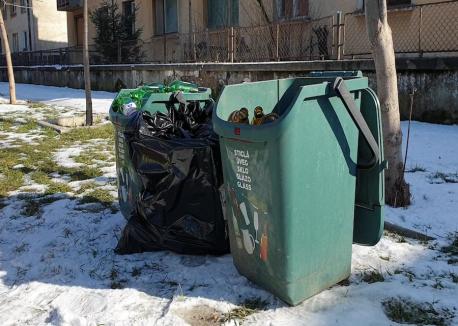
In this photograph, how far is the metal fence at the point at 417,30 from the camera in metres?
9.24

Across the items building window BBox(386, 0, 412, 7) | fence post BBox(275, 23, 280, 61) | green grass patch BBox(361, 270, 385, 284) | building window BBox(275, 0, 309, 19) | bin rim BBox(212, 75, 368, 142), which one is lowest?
green grass patch BBox(361, 270, 385, 284)

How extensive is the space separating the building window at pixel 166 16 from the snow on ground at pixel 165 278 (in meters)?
14.4

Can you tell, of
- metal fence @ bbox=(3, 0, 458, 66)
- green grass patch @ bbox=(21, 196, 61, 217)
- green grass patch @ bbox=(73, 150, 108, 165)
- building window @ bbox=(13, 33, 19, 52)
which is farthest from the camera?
building window @ bbox=(13, 33, 19, 52)

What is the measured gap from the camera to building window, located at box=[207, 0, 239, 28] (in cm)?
1530

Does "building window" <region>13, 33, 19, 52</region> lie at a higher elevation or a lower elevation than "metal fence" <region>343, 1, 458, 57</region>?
higher

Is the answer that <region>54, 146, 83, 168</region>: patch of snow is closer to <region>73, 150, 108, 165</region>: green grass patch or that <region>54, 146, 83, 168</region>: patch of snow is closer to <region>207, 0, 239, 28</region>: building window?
<region>73, 150, 108, 165</region>: green grass patch

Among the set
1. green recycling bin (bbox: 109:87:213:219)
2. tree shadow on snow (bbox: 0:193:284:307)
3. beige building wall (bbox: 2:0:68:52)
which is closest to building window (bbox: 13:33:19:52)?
beige building wall (bbox: 2:0:68:52)

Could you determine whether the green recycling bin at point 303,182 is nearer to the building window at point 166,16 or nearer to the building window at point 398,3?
the building window at point 398,3

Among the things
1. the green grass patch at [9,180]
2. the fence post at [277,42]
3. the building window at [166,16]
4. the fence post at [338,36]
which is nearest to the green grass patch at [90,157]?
the green grass patch at [9,180]

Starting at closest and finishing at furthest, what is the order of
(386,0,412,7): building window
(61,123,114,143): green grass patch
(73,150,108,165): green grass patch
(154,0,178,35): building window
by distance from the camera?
(73,150,108,165): green grass patch, (61,123,114,143): green grass patch, (386,0,412,7): building window, (154,0,178,35): building window

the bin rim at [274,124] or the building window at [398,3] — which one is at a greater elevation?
the building window at [398,3]

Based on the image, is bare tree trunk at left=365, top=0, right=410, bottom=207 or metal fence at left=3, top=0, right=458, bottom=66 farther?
metal fence at left=3, top=0, right=458, bottom=66

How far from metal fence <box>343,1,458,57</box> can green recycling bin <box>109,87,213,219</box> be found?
597cm

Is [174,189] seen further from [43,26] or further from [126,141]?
[43,26]
